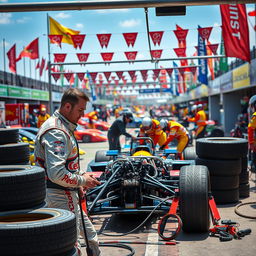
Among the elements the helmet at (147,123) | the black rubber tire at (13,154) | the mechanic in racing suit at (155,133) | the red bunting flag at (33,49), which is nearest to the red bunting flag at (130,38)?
the mechanic in racing suit at (155,133)

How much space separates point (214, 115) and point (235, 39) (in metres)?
21.9

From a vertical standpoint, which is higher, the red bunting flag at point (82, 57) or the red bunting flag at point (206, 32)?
the red bunting flag at point (206, 32)

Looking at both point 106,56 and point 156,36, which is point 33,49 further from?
point 156,36

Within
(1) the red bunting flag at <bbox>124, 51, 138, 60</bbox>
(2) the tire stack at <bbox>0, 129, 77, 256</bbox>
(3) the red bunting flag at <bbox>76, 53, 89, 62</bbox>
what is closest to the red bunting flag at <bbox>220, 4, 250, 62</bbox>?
(1) the red bunting flag at <bbox>124, 51, 138, 60</bbox>

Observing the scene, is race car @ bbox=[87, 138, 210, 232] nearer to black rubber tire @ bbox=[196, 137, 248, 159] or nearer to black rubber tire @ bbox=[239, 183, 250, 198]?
black rubber tire @ bbox=[196, 137, 248, 159]

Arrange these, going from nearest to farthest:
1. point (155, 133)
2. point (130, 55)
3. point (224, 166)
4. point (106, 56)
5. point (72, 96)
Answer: point (72, 96) → point (224, 166) → point (155, 133) → point (106, 56) → point (130, 55)

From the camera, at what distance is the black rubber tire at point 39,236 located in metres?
3.03

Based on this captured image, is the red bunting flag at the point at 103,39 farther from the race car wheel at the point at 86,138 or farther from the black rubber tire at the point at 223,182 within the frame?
the black rubber tire at the point at 223,182

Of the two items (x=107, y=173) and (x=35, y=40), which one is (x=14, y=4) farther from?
(x=35, y=40)

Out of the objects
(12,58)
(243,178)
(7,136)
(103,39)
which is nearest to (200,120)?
(103,39)

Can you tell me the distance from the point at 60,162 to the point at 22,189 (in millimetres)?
379

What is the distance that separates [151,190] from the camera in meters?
7.13

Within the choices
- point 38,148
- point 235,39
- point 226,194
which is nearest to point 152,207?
point 226,194

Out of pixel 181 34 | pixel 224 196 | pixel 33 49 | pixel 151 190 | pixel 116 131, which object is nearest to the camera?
pixel 151 190
